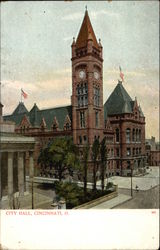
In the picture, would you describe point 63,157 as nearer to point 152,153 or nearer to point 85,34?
point 152,153

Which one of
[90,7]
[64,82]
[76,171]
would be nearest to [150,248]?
[76,171]

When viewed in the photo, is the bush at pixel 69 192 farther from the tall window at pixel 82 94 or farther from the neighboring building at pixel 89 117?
the tall window at pixel 82 94

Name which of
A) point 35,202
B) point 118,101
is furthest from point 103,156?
point 35,202

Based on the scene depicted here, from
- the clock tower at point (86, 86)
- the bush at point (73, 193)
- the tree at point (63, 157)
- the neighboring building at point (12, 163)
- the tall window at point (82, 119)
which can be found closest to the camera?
the neighboring building at point (12, 163)

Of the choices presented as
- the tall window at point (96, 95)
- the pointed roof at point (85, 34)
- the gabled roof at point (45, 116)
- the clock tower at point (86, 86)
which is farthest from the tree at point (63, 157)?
the pointed roof at point (85, 34)

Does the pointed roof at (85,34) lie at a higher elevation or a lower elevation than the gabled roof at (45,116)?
higher

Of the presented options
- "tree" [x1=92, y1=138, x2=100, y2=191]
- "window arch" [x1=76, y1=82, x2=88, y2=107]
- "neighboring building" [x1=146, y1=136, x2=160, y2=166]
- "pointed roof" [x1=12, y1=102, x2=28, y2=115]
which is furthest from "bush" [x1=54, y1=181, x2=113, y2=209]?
"window arch" [x1=76, y1=82, x2=88, y2=107]

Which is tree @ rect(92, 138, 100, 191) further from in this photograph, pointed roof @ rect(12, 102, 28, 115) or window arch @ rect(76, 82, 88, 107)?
pointed roof @ rect(12, 102, 28, 115)
